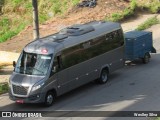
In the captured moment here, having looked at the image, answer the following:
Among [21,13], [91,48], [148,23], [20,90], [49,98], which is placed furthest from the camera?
[21,13]

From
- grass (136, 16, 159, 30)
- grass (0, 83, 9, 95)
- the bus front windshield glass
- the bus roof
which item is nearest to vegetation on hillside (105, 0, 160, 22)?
grass (136, 16, 159, 30)

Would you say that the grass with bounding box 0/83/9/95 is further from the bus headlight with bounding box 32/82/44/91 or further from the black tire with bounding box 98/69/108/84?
the black tire with bounding box 98/69/108/84

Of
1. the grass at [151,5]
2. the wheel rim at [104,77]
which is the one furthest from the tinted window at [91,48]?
the grass at [151,5]

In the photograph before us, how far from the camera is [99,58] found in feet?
68.1

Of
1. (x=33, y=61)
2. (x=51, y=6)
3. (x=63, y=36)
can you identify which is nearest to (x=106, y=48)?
(x=63, y=36)

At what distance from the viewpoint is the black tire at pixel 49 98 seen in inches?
703

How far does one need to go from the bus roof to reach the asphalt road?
2.23 m

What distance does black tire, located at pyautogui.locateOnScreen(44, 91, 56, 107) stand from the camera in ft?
58.6

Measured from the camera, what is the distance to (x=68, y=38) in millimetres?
19234

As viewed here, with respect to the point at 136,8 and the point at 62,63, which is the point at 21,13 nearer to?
the point at 136,8

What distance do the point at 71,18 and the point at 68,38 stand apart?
16.5 m

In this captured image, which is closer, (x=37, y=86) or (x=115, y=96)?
(x=37, y=86)

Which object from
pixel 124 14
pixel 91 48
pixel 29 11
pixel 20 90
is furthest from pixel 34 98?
pixel 29 11

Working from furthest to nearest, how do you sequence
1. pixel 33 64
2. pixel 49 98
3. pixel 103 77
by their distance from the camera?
pixel 103 77
pixel 33 64
pixel 49 98
